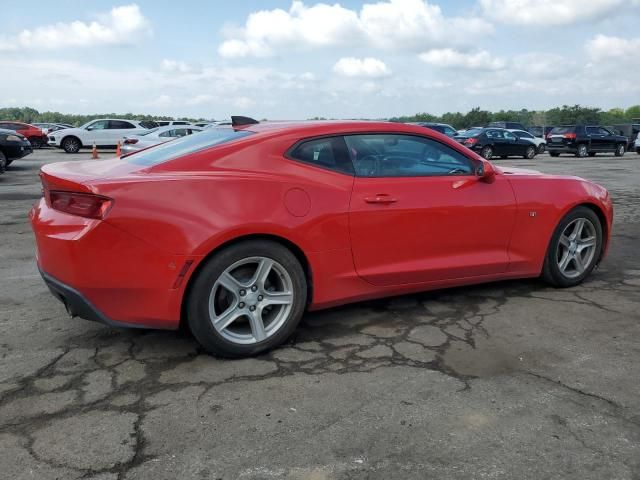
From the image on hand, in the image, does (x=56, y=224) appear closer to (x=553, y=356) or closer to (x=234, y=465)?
(x=234, y=465)

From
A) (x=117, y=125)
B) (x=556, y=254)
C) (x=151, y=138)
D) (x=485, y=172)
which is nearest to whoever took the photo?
(x=485, y=172)

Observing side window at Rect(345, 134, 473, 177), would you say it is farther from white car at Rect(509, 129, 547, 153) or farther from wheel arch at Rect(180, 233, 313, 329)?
white car at Rect(509, 129, 547, 153)

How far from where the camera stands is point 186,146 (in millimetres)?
3777

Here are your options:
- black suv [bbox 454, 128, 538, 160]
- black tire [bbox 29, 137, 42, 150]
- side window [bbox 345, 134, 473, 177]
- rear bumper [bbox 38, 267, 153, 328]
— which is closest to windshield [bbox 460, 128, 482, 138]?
black suv [bbox 454, 128, 538, 160]

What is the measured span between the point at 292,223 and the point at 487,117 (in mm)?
66798

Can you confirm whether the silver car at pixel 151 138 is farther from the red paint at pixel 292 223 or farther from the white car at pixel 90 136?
the red paint at pixel 292 223

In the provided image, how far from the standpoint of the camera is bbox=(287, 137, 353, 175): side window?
12.0 feet

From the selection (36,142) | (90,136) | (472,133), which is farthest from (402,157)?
(36,142)

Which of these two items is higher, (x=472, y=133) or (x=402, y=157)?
(x=402, y=157)

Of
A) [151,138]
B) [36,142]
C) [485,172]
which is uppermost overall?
[485,172]

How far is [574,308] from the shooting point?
440cm

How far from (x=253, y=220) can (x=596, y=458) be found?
6.88 ft

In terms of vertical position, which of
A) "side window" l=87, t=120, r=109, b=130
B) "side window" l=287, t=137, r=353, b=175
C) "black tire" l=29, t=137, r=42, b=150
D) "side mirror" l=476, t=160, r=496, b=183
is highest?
"side window" l=287, t=137, r=353, b=175

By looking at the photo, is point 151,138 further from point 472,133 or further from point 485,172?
point 485,172
